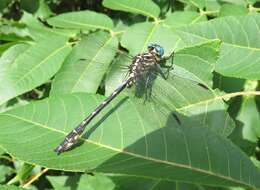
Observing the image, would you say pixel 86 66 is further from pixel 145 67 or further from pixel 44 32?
pixel 44 32

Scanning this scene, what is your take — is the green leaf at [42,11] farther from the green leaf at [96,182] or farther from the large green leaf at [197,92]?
the green leaf at [96,182]

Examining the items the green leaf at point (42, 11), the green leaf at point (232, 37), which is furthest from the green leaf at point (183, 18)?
the green leaf at point (42, 11)

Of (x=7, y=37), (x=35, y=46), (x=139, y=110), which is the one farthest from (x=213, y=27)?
(x=7, y=37)

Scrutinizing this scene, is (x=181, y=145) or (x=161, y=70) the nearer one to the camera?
(x=181, y=145)

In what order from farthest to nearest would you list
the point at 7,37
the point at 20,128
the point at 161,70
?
the point at 7,37, the point at 161,70, the point at 20,128

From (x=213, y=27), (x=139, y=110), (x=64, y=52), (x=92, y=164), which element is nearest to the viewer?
(x=92, y=164)

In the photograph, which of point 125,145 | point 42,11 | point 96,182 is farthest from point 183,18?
point 42,11

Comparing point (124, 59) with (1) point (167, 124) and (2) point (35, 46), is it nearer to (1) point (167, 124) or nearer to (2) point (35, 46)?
(2) point (35, 46)
